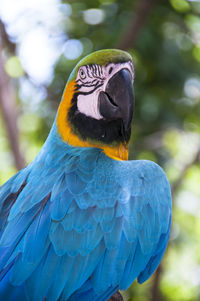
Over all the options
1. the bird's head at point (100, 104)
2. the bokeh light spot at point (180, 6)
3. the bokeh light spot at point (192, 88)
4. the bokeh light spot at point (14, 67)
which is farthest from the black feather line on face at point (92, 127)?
the bokeh light spot at point (14, 67)

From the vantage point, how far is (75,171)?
175cm

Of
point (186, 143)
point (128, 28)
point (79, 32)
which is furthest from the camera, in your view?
point (186, 143)

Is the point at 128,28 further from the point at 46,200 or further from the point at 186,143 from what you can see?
the point at 46,200

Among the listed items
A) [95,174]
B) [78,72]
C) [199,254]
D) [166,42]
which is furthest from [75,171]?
[199,254]

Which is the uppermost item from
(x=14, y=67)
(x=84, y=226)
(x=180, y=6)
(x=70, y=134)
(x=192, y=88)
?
(x=180, y=6)

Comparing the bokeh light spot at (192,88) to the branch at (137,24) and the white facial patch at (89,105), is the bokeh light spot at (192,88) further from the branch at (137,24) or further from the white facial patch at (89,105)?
the white facial patch at (89,105)

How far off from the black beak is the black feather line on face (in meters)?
0.08

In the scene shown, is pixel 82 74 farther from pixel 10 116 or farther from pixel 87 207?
pixel 10 116

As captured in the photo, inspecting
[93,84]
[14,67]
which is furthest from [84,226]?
[14,67]

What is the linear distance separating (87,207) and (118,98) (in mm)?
548

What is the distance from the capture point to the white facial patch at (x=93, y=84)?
6.24 ft

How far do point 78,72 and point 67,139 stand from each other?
34cm

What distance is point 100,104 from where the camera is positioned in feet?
6.25

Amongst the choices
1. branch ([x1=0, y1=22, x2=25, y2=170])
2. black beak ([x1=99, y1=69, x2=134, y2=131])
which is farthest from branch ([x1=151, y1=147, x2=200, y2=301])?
black beak ([x1=99, y1=69, x2=134, y2=131])
